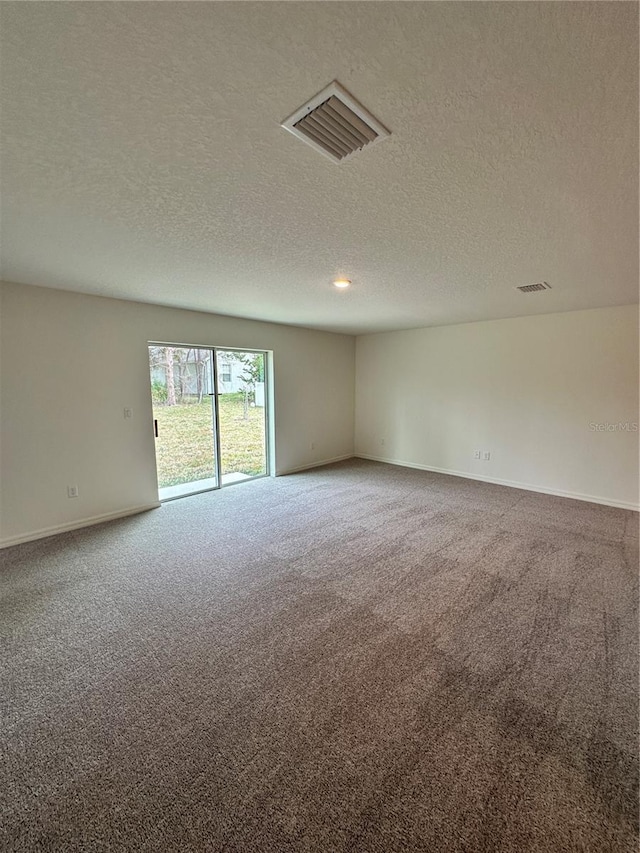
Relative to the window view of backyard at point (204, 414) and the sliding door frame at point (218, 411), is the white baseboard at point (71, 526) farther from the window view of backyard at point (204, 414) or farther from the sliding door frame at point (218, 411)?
the window view of backyard at point (204, 414)

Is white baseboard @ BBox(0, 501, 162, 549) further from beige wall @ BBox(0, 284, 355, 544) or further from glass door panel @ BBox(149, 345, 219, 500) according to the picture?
glass door panel @ BBox(149, 345, 219, 500)

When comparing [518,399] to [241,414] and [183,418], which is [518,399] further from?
[183,418]

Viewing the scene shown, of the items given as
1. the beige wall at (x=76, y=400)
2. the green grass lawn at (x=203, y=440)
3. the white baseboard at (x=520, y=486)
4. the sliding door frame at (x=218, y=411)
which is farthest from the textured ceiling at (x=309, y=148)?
the white baseboard at (x=520, y=486)

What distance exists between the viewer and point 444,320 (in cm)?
513

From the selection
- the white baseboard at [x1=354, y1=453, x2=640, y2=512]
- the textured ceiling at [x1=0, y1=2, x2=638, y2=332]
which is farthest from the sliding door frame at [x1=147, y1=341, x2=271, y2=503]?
the white baseboard at [x1=354, y1=453, x2=640, y2=512]

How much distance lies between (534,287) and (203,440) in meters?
4.31

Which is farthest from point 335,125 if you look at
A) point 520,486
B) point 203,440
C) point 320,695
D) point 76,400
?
point 520,486

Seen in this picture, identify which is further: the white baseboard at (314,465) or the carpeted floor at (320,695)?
the white baseboard at (314,465)

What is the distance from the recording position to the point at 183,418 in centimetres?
462

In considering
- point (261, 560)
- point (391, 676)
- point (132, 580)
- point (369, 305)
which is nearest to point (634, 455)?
point (369, 305)

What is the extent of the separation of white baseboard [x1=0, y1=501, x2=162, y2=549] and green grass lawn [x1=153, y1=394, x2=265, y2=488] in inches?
18.8

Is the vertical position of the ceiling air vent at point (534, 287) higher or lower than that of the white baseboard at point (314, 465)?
higher

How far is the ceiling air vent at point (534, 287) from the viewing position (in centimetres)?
325

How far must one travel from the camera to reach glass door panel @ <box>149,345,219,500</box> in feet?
14.3
